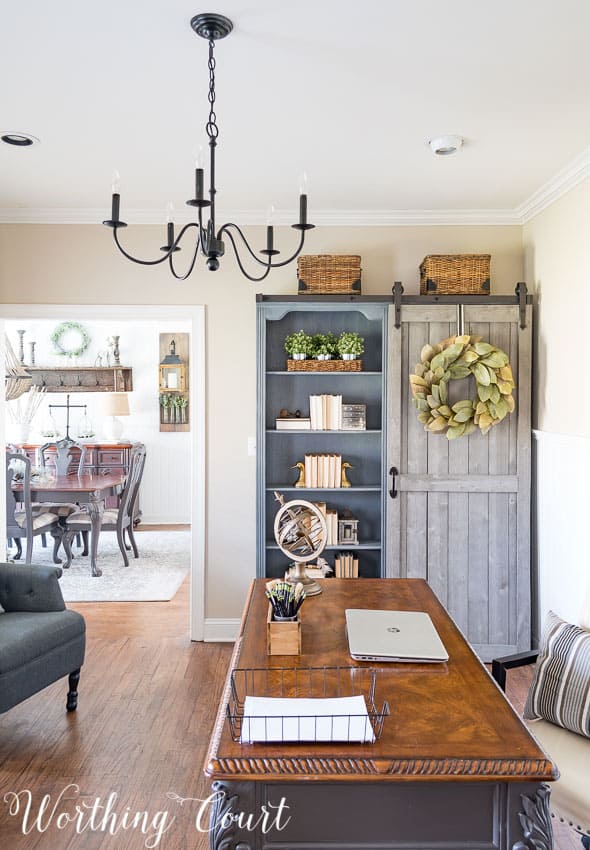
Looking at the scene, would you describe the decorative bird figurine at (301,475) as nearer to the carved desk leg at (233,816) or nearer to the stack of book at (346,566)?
the stack of book at (346,566)

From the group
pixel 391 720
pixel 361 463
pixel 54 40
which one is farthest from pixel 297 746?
pixel 361 463

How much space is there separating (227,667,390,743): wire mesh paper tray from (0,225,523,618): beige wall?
2556mm

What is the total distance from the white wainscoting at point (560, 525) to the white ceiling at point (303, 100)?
1394mm

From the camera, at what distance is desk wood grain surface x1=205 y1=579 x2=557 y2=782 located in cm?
138

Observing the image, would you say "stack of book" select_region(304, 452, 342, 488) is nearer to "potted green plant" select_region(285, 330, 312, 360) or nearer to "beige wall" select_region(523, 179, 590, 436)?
"potted green plant" select_region(285, 330, 312, 360)

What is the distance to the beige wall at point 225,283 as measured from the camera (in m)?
4.28

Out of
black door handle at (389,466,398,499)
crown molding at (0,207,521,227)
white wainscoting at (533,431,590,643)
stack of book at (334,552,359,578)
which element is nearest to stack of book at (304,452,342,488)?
black door handle at (389,466,398,499)

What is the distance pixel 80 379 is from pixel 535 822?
7234 millimetres

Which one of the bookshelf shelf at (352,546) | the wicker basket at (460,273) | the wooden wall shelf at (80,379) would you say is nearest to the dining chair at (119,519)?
the wooden wall shelf at (80,379)

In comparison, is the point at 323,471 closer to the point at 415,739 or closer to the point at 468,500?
the point at 468,500

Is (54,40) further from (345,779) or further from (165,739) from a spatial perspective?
(165,739)

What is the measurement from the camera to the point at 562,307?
3.66 metres

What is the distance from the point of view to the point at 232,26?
2115 millimetres

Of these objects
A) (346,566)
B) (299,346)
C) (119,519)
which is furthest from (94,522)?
(299,346)
